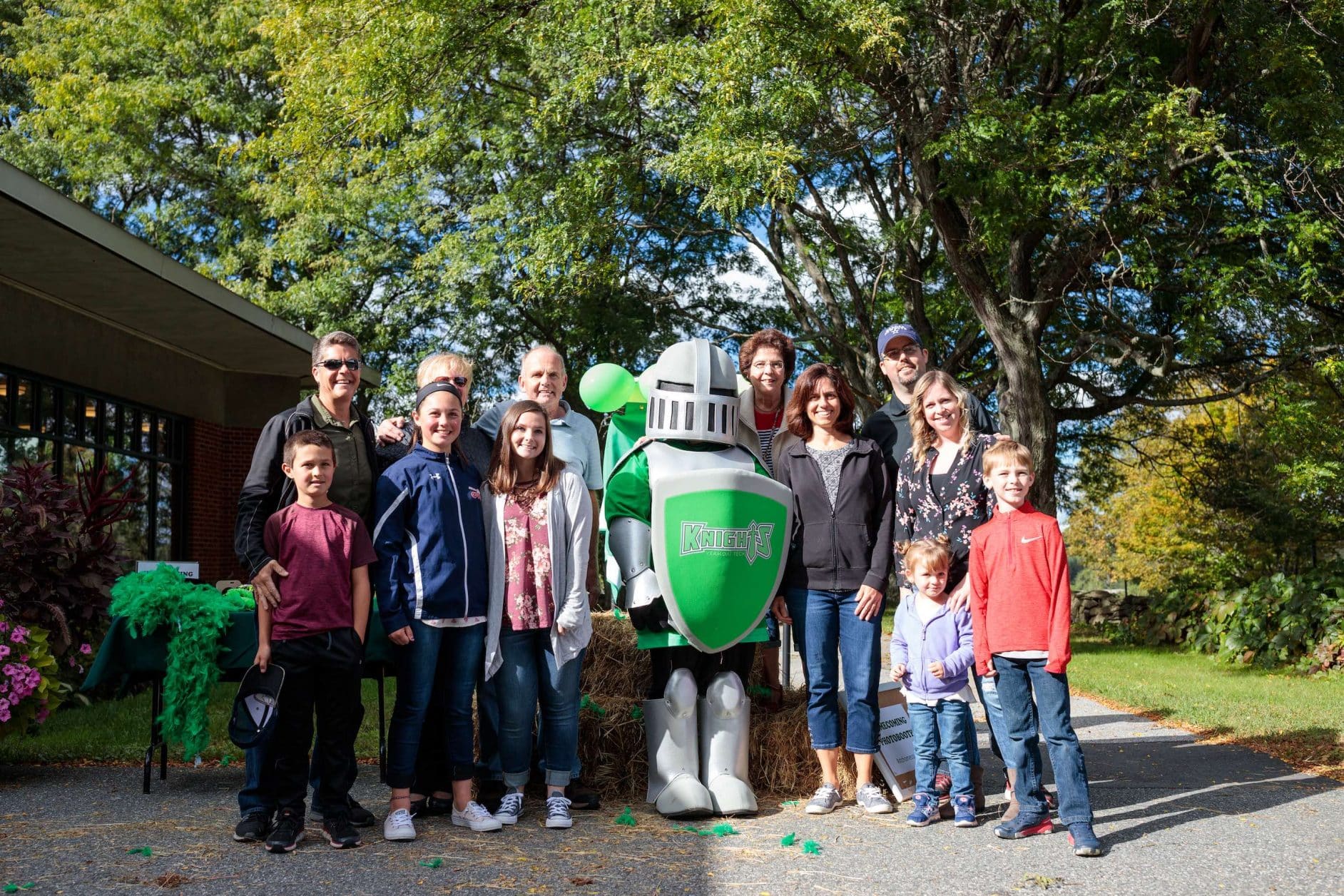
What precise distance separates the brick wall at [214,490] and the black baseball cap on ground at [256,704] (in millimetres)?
10921

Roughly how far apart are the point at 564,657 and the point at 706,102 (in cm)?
847

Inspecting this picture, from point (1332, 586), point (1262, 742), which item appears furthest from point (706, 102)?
point (1332, 586)

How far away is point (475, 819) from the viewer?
474 cm

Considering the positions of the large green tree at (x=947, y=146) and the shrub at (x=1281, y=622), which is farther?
the shrub at (x=1281, y=622)

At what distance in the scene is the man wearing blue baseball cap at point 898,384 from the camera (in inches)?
220

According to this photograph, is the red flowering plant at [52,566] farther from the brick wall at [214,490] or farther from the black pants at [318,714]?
the brick wall at [214,490]

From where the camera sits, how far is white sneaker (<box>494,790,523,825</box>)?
486 centimetres

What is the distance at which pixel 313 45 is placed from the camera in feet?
→ 47.4

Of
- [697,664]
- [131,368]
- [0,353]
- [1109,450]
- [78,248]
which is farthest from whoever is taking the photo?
[1109,450]

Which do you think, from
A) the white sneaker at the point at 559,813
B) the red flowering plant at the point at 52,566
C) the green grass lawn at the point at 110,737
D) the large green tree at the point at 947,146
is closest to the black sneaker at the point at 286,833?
the white sneaker at the point at 559,813

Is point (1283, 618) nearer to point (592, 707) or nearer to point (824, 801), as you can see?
point (824, 801)

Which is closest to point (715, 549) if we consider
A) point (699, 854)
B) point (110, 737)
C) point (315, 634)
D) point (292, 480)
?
point (699, 854)

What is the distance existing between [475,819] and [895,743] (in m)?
1.96

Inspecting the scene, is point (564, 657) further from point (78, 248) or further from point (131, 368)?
point (131, 368)
